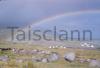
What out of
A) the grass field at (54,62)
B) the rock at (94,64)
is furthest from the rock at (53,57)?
the rock at (94,64)

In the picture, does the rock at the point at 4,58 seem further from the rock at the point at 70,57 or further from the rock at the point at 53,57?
the rock at the point at 70,57

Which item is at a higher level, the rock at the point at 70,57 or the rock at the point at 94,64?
the rock at the point at 70,57

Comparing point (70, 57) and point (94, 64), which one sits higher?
point (70, 57)

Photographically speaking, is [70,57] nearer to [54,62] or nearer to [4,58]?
[54,62]

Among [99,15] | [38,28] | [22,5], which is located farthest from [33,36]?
[99,15]

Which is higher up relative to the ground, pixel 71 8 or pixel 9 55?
pixel 71 8

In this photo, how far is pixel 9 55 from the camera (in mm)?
6785

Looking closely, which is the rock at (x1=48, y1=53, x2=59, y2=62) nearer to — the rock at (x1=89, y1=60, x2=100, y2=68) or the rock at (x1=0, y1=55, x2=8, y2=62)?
the rock at (x1=89, y1=60, x2=100, y2=68)

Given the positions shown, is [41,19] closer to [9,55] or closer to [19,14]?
[19,14]

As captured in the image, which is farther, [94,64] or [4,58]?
[4,58]

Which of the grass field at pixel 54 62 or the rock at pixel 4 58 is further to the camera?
the rock at pixel 4 58

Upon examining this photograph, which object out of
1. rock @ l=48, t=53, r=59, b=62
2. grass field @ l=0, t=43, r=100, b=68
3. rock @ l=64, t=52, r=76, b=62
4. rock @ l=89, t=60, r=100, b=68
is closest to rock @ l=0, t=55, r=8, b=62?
grass field @ l=0, t=43, r=100, b=68

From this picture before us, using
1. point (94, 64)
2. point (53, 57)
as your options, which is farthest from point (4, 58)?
point (94, 64)

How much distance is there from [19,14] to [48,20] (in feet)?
1.75
